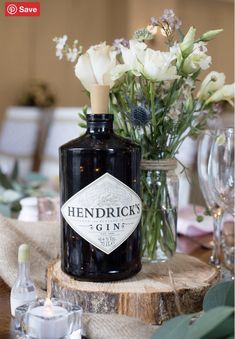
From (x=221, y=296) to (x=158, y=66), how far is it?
29 cm

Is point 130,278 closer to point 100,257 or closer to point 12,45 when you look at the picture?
point 100,257

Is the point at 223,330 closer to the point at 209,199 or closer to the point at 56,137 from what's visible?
the point at 209,199

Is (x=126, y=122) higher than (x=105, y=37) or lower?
lower

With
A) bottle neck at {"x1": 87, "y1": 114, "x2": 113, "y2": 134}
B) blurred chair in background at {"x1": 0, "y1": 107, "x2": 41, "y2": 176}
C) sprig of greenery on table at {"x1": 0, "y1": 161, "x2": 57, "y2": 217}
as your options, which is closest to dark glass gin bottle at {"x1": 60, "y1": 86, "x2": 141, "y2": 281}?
bottle neck at {"x1": 87, "y1": 114, "x2": 113, "y2": 134}

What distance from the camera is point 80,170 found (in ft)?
2.22

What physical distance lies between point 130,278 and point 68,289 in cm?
8

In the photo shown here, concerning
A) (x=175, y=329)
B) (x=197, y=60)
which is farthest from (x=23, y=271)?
(x=197, y=60)

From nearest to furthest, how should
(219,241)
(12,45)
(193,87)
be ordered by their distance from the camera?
(193,87)
(219,241)
(12,45)

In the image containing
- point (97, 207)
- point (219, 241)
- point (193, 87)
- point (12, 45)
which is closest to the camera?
point (97, 207)

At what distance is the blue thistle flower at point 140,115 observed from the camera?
73cm

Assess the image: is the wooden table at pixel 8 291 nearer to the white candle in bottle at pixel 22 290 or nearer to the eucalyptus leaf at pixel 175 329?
the white candle in bottle at pixel 22 290

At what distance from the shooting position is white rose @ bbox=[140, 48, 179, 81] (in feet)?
2.25

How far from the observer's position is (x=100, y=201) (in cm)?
67

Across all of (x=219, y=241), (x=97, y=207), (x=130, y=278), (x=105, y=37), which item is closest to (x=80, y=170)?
(x=97, y=207)
